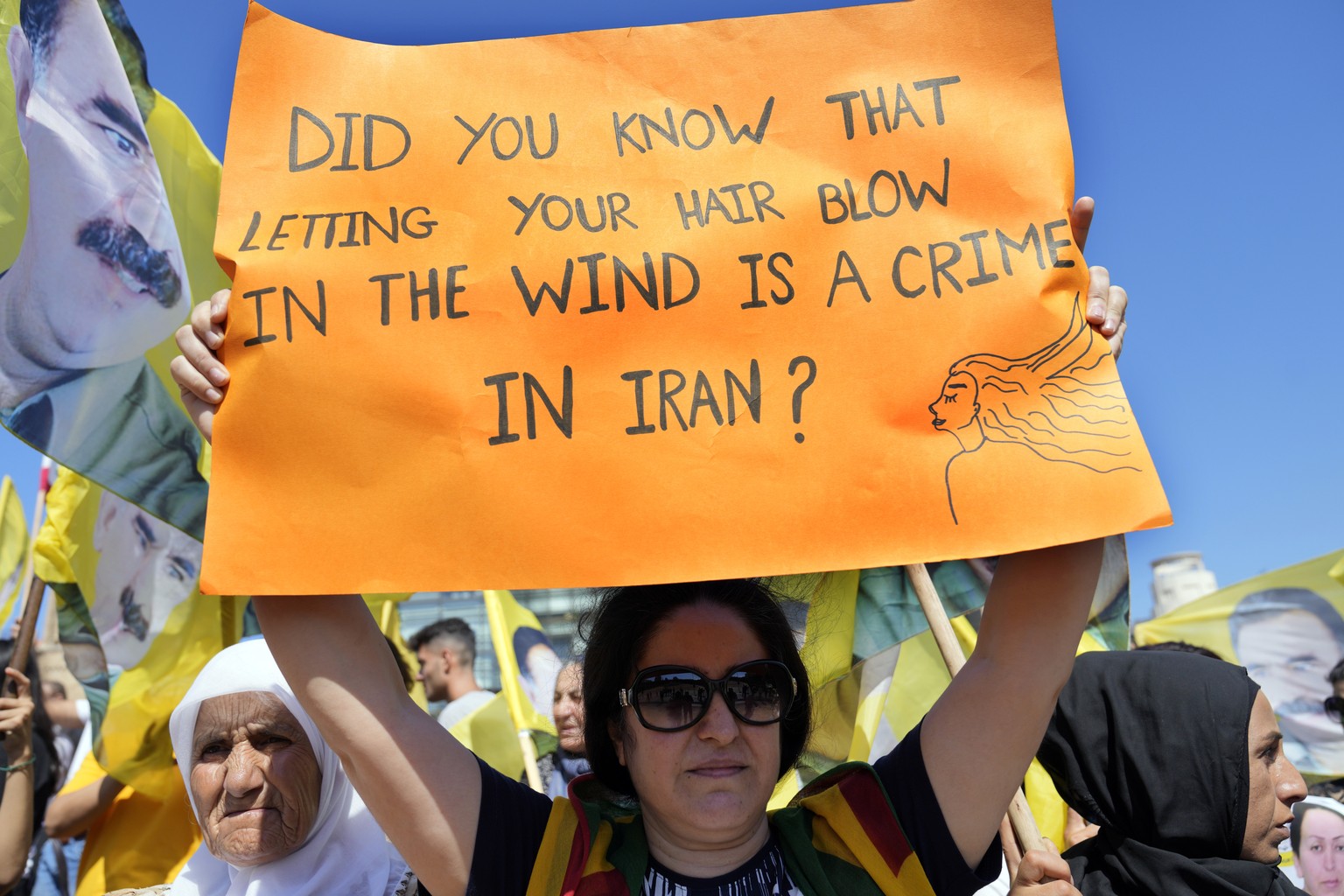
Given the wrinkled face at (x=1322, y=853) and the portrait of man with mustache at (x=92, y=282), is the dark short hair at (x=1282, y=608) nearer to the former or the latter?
the wrinkled face at (x=1322, y=853)

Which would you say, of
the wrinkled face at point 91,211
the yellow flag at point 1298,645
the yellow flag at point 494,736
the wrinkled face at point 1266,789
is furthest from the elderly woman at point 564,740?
the yellow flag at point 1298,645

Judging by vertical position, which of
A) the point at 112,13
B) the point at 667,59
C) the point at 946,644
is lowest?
the point at 946,644

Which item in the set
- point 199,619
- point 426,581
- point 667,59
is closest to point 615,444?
point 426,581

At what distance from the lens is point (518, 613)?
5.77 meters

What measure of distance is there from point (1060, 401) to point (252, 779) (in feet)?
5.86

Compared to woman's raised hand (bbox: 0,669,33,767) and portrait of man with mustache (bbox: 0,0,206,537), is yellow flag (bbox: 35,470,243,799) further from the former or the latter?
portrait of man with mustache (bbox: 0,0,206,537)

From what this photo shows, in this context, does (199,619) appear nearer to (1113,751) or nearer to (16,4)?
(16,4)

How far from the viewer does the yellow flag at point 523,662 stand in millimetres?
5363

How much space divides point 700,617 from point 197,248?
2.43 m

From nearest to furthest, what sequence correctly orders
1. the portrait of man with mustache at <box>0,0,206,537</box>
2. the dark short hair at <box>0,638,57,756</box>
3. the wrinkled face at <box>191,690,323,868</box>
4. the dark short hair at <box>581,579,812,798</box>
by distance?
1. the dark short hair at <box>581,579,812,798</box>
2. the wrinkled face at <box>191,690,323,868</box>
3. the portrait of man with mustache at <box>0,0,206,537</box>
4. the dark short hair at <box>0,638,57,756</box>

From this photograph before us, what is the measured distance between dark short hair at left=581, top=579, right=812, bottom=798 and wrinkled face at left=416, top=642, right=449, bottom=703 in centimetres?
402

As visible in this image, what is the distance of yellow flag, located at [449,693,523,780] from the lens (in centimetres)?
518

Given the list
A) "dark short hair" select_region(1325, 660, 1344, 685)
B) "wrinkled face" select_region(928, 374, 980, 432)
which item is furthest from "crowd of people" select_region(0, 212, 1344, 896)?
"dark short hair" select_region(1325, 660, 1344, 685)

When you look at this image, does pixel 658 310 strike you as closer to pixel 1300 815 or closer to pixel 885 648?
pixel 885 648
